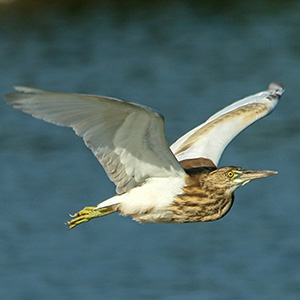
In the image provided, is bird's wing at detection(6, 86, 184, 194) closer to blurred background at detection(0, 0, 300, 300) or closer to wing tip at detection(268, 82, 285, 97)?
wing tip at detection(268, 82, 285, 97)

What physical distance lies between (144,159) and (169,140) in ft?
19.5

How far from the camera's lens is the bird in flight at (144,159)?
5.45 meters

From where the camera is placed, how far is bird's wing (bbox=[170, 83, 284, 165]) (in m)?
7.03

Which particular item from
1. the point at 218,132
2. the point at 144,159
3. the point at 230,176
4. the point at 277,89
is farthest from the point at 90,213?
the point at 277,89

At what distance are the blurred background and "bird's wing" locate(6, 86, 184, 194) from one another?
3.88 m

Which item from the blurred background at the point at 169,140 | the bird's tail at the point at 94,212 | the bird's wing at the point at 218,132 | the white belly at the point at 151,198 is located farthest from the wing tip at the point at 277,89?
the blurred background at the point at 169,140

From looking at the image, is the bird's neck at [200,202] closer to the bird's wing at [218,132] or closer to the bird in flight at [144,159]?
the bird in flight at [144,159]

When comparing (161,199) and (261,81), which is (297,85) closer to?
(261,81)

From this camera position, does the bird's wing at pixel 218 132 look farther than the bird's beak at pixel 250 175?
Yes

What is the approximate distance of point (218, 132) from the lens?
719cm

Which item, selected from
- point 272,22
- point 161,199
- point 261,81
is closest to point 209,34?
point 272,22

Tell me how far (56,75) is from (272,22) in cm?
404

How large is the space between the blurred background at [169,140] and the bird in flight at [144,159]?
3327 mm

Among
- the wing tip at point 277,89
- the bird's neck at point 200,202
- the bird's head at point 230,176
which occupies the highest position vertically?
the wing tip at point 277,89
